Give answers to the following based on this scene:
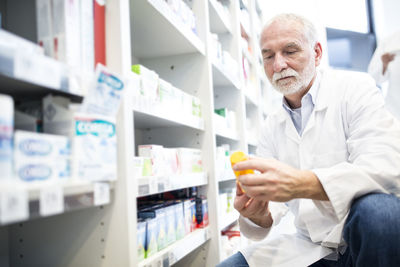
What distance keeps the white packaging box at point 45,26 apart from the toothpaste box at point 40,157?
28 cm

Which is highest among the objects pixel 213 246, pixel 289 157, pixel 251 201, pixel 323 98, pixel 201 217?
pixel 323 98

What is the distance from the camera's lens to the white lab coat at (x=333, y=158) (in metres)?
1.19

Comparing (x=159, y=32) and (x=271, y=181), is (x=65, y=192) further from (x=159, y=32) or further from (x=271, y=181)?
(x=159, y=32)

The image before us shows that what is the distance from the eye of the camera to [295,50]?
1772 mm

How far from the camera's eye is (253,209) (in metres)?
1.43

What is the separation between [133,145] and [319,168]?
0.75m

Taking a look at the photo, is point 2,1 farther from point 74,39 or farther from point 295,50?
point 295,50

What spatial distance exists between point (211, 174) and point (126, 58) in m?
1.08

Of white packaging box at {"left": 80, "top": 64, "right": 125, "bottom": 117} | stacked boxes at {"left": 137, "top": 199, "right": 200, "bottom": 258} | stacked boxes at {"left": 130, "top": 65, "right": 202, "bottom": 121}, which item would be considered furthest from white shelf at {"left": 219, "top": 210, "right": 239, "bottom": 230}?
white packaging box at {"left": 80, "top": 64, "right": 125, "bottom": 117}

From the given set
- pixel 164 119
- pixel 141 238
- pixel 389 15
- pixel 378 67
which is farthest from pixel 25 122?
pixel 389 15

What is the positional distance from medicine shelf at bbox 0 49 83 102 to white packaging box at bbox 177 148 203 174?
2.84 ft

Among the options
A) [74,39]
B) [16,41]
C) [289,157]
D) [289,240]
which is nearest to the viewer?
[16,41]

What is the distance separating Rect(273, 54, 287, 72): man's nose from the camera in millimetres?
1755

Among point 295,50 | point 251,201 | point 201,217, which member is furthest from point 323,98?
point 201,217
